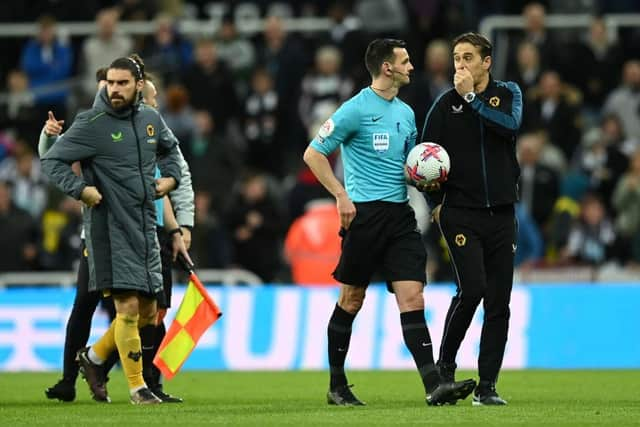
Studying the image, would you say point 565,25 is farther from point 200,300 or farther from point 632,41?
point 200,300

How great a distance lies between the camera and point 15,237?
2052 cm

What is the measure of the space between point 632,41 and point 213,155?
6.01 meters

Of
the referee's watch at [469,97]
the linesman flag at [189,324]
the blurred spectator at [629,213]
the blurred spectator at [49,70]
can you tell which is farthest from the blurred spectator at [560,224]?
the referee's watch at [469,97]

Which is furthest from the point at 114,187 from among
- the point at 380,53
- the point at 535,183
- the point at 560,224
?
the point at 535,183

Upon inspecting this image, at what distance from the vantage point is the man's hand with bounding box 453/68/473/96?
1139 centimetres

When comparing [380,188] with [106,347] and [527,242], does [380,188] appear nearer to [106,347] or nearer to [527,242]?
[106,347]

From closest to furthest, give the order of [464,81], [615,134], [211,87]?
1. [464,81]
2. [615,134]
3. [211,87]

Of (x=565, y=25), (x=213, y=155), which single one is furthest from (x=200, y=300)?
(x=565, y=25)

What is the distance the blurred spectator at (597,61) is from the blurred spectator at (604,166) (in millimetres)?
1184

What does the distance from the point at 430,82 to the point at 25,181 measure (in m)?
5.50

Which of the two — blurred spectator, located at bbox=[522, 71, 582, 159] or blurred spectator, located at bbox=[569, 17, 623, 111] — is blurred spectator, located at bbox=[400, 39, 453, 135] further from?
blurred spectator, located at bbox=[569, 17, 623, 111]

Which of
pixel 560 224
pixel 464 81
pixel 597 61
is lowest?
pixel 560 224

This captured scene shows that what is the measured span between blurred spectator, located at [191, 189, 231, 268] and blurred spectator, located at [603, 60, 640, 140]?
533cm

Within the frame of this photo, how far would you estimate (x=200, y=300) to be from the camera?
41.3 feet
